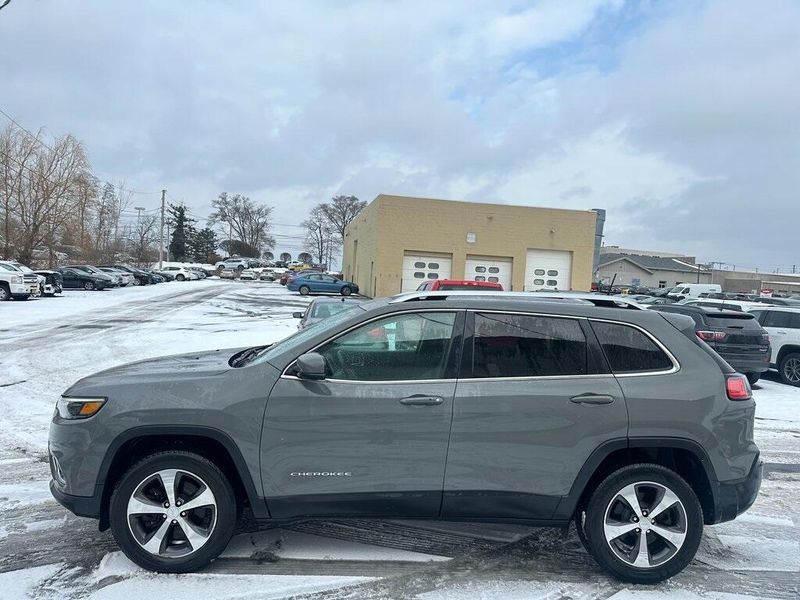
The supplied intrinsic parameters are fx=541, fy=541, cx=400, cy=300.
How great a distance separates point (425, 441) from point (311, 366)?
2.64ft

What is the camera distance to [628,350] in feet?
11.2

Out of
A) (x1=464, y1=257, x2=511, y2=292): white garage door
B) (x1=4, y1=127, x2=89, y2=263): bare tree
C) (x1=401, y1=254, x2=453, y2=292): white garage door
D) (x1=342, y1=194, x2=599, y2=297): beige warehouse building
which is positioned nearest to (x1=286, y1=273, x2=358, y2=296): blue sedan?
(x1=342, y1=194, x2=599, y2=297): beige warehouse building

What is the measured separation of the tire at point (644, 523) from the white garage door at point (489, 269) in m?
28.7

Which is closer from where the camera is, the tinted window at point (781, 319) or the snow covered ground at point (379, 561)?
the snow covered ground at point (379, 561)

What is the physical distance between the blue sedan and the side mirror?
109 feet

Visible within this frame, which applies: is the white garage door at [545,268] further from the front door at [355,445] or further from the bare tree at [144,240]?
the bare tree at [144,240]

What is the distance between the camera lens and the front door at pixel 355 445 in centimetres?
318

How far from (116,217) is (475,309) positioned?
6401 cm

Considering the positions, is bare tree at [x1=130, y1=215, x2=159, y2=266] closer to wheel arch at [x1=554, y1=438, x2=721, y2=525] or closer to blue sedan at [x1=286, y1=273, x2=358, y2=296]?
blue sedan at [x1=286, y1=273, x2=358, y2=296]

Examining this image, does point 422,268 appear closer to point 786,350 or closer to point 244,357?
point 786,350

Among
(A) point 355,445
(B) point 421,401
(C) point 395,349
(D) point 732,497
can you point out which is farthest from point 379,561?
(D) point 732,497

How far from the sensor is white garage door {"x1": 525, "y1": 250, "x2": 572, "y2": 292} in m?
32.4

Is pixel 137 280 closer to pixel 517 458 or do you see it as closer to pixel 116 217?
pixel 116 217

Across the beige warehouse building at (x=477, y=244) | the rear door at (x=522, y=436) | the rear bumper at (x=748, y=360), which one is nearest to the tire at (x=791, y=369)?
the rear bumper at (x=748, y=360)
